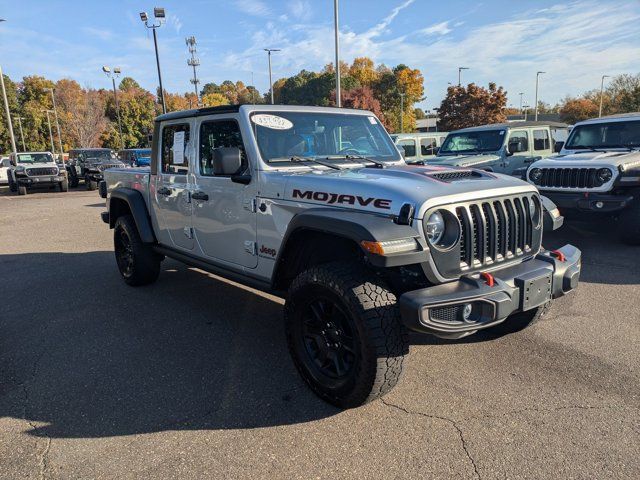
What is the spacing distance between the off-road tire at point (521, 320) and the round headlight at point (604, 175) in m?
4.18

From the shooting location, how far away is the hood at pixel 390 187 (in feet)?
9.08

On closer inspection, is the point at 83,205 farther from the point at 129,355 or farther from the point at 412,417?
the point at 412,417

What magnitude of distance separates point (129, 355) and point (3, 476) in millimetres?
1430

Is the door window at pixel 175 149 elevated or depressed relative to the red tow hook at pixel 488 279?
elevated

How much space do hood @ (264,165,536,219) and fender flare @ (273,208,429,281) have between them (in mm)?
88

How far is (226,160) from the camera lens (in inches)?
132

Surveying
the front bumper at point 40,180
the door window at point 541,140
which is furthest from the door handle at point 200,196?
the front bumper at point 40,180

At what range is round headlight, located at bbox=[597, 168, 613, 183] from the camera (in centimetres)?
673

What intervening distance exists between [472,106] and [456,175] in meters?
38.8

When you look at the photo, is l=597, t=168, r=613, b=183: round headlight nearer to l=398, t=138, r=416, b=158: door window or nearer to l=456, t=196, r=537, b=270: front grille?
l=456, t=196, r=537, b=270: front grille

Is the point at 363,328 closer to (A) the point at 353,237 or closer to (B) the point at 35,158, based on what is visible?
(A) the point at 353,237

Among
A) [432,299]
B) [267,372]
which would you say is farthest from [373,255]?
[267,372]

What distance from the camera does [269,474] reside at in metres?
2.42

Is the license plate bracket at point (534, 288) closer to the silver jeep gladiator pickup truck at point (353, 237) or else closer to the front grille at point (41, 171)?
the silver jeep gladiator pickup truck at point (353, 237)
